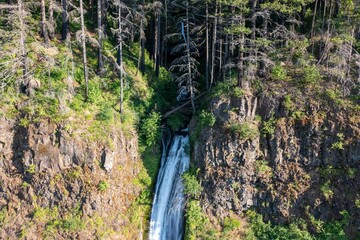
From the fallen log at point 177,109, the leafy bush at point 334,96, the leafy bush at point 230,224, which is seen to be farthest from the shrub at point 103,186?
the leafy bush at point 334,96

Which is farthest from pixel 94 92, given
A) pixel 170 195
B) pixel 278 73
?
pixel 278 73

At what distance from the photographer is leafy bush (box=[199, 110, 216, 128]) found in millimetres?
18892

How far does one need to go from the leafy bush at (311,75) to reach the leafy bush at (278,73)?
1295 millimetres

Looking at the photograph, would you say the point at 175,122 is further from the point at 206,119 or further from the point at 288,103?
the point at 288,103

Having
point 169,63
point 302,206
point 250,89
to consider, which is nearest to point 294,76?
point 250,89

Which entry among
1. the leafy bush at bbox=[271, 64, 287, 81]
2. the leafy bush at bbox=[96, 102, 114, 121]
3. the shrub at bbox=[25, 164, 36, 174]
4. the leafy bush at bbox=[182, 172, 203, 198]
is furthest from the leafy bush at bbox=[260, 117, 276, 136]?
the shrub at bbox=[25, 164, 36, 174]

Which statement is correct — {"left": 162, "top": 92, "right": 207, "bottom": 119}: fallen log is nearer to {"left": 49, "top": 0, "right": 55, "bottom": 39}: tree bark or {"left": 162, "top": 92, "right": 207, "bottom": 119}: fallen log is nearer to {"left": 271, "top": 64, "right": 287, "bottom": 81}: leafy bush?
{"left": 271, "top": 64, "right": 287, "bottom": 81}: leafy bush

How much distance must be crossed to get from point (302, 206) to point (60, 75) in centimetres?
1748

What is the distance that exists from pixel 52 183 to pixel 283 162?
555 inches

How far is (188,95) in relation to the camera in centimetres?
2466

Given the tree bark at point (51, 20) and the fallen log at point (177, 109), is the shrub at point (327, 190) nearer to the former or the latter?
the fallen log at point (177, 109)

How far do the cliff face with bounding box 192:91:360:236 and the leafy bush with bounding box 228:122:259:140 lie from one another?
0.12 meters

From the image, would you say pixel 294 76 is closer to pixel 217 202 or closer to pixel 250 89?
pixel 250 89

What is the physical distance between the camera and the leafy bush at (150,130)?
20469 mm
